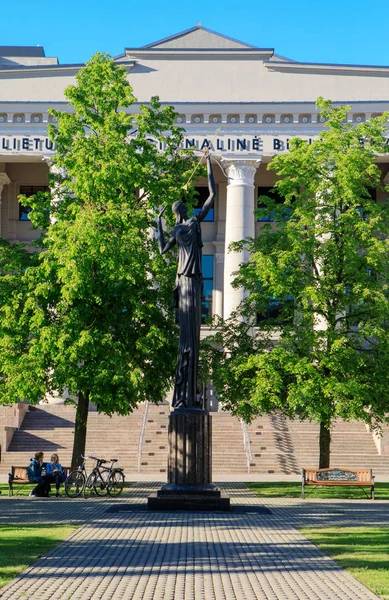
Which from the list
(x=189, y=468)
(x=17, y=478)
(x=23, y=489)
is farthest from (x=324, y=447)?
(x=189, y=468)

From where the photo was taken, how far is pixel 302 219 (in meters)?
30.5

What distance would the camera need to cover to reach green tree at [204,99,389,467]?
28.1 metres

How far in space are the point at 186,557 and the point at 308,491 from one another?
592 inches

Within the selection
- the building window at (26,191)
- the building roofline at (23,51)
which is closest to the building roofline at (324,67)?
the building window at (26,191)

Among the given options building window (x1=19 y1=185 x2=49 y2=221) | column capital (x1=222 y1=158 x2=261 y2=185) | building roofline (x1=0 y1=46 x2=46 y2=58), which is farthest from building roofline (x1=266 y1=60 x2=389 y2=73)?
building roofline (x1=0 y1=46 x2=46 y2=58)

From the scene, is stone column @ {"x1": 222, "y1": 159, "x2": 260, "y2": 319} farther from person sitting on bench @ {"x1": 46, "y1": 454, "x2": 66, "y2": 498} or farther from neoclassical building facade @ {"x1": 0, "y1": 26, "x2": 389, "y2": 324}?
person sitting on bench @ {"x1": 46, "y1": 454, "x2": 66, "y2": 498}

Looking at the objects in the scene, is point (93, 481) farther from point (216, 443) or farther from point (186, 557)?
point (216, 443)

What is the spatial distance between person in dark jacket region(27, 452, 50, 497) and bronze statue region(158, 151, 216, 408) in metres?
6.76

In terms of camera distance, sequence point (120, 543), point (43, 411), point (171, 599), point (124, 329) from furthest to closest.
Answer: point (43, 411)
point (124, 329)
point (120, 543)
point (171, 599)

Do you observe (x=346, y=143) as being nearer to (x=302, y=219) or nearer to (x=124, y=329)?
(x=302, y=219)

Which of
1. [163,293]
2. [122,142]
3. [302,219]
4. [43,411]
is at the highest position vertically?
[122,142]

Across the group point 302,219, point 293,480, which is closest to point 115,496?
point 293,480

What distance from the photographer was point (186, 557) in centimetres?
1216

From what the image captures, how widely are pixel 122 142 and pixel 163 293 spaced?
15.5ft
